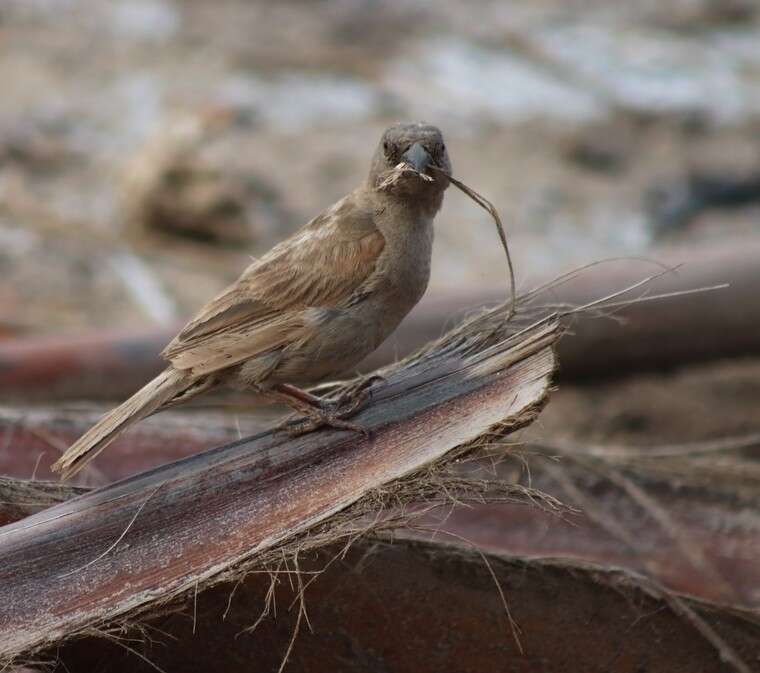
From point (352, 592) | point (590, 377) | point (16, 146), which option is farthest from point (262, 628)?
point (16, 146)

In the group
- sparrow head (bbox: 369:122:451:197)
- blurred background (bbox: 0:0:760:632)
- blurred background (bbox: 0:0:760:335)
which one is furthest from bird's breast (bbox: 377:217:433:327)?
blurred background (bbox: 0:0:760:335)

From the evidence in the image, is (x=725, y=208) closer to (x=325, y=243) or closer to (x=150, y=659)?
(x=325, y=243)

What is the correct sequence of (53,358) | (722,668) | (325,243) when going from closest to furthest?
1. (722,668)
2. (325,243)
3. (53,358)

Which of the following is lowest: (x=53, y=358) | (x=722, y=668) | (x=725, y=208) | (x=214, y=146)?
(x=722, y=668)

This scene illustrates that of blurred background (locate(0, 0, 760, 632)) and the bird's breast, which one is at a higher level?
blurred background (locate(0, 0, 760, 632))

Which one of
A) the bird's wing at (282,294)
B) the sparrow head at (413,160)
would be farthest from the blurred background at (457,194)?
the sparrow head at (413,160)

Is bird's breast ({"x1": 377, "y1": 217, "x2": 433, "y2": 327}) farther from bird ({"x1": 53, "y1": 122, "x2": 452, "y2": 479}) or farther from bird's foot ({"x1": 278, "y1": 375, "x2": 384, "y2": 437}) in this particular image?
bird's foot ({"x1": 278, "y1": 375, "x2": 384, "y2": 437})

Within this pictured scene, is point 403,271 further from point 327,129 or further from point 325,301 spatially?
point 327,129

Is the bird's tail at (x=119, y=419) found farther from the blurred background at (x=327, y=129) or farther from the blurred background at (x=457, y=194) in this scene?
the blurred background at (x=327, y=129)
